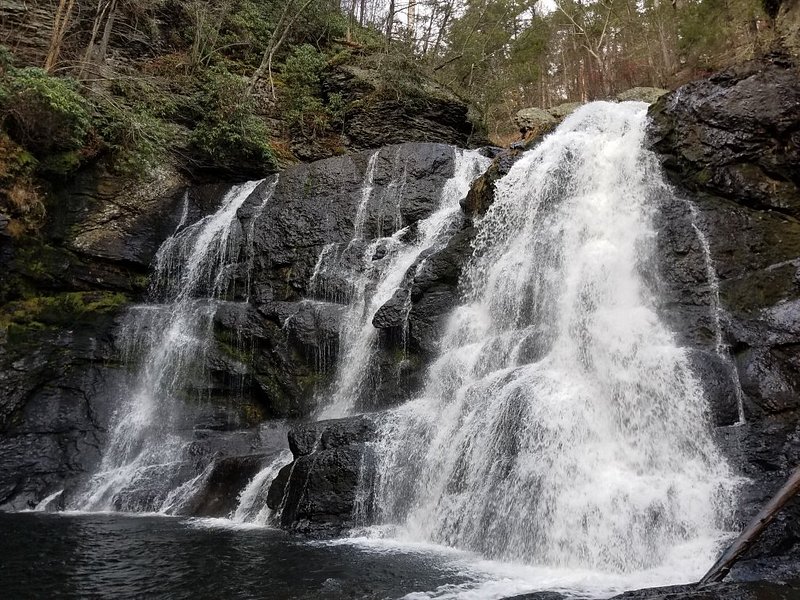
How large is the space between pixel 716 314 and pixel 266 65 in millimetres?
18461

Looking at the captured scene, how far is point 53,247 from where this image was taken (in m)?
15.8

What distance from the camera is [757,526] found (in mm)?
4891

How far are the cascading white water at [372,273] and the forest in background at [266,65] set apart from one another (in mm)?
6075

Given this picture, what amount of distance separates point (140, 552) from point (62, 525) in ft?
9.81

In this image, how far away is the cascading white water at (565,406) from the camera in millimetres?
7255

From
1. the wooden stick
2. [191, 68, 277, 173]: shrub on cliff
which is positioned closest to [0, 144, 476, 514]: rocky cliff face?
[191, 68, 277, 173]: shrub on cliff

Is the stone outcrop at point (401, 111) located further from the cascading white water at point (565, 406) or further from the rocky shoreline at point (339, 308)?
the cascading white water at point (565, 406)

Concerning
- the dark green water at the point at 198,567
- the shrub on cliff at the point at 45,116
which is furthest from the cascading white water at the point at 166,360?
the shrub on cliff at the point at 45,116

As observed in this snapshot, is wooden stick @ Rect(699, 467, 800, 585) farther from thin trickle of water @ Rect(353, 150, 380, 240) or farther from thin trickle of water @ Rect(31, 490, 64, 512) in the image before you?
thin trickle of water @ Rect(31, 490, 64, 512)

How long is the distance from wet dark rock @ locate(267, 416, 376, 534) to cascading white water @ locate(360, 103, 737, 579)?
331mm

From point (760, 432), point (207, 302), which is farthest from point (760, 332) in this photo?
point (207, 302)

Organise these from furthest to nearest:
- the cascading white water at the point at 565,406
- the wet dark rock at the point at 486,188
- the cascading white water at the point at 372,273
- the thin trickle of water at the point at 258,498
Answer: the wet dark rock at the point at 486,188 < the cascading white water at the point at 372,273 < the thin trickle of water at the point at 258,498 < the cascading white water at the point at 565,406

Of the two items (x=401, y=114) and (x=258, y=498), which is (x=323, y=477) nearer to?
(x=258, y=498)

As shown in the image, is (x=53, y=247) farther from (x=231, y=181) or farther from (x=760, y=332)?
(x=760, y=332)
